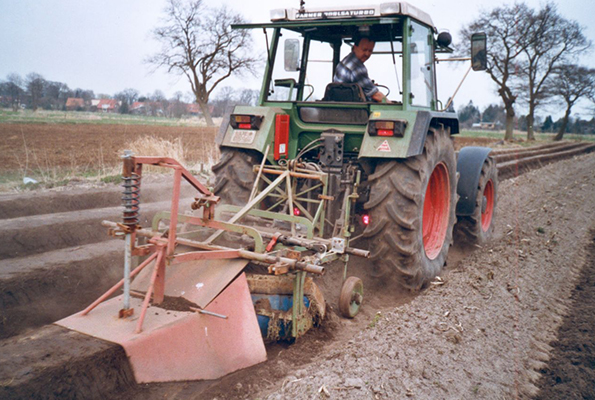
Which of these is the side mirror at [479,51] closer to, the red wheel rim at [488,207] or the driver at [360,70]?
the driver at [360,70]

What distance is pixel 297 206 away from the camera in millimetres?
4215

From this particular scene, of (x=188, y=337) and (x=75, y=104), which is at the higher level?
(x=75, y=104)

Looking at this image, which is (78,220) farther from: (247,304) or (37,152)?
(37,152)

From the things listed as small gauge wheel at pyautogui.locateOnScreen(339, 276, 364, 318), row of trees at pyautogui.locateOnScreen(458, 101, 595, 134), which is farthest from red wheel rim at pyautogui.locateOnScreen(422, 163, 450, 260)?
row of trees at pyautogui.locateOnScreen(458, 101, 595, 134)

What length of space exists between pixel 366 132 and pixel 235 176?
47.0 inches

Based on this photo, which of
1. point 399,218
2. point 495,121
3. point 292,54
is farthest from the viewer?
point 495,121

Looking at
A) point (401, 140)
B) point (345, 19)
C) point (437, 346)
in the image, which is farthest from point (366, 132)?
point (437, 346)

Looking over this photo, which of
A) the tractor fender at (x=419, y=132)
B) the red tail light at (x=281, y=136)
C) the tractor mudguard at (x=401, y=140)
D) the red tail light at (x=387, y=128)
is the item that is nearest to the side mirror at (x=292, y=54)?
the red tail light at (x=281, y=136)

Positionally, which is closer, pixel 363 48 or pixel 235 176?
pixel 235 176

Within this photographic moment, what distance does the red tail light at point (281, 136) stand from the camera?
4516 millimetres

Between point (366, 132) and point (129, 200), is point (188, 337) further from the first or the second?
point (366, 132)

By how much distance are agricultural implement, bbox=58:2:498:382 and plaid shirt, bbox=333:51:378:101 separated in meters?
0.10

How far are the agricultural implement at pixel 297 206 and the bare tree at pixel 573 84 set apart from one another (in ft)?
112

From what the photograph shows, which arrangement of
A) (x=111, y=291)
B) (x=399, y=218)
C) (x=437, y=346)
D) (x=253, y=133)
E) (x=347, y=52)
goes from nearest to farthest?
(x=111, y=291), (x=437, y=346), (x=399, y=218), (x=253, y=133), (x=347, y=52)
